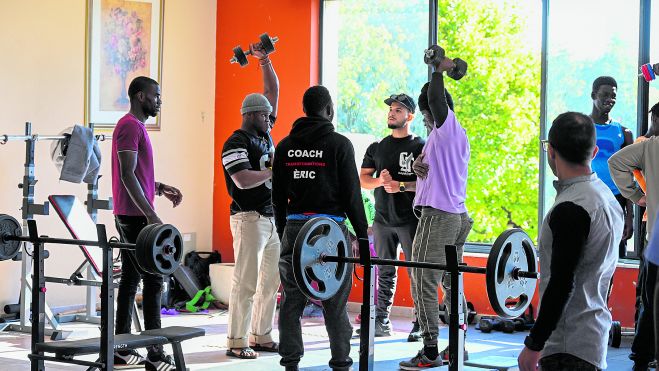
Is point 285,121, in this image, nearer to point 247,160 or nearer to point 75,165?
point 75,165

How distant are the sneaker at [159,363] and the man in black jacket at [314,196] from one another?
88cm

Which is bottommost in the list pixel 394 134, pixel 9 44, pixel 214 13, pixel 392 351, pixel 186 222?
pixel 392 351

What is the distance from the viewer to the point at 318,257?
12.3 feet

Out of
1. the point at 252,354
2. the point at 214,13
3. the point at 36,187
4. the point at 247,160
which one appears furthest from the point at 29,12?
the point at 252,354

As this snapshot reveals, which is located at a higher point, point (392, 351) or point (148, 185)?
point (148, 185)

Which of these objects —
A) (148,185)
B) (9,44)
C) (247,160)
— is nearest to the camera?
(148,185)

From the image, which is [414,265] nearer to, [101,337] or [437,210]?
[101,337]

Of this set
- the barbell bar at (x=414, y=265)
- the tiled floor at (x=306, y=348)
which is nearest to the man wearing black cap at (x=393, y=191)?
the tiled floor at (x=306, y=348)

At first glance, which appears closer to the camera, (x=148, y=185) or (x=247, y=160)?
(x=148, y=185)

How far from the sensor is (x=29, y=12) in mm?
7285

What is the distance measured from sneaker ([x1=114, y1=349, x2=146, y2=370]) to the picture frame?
8.76 feet

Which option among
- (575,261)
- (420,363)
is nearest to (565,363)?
(575,261)

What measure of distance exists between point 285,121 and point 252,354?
2951 mm

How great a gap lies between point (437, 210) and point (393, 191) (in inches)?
43.9
